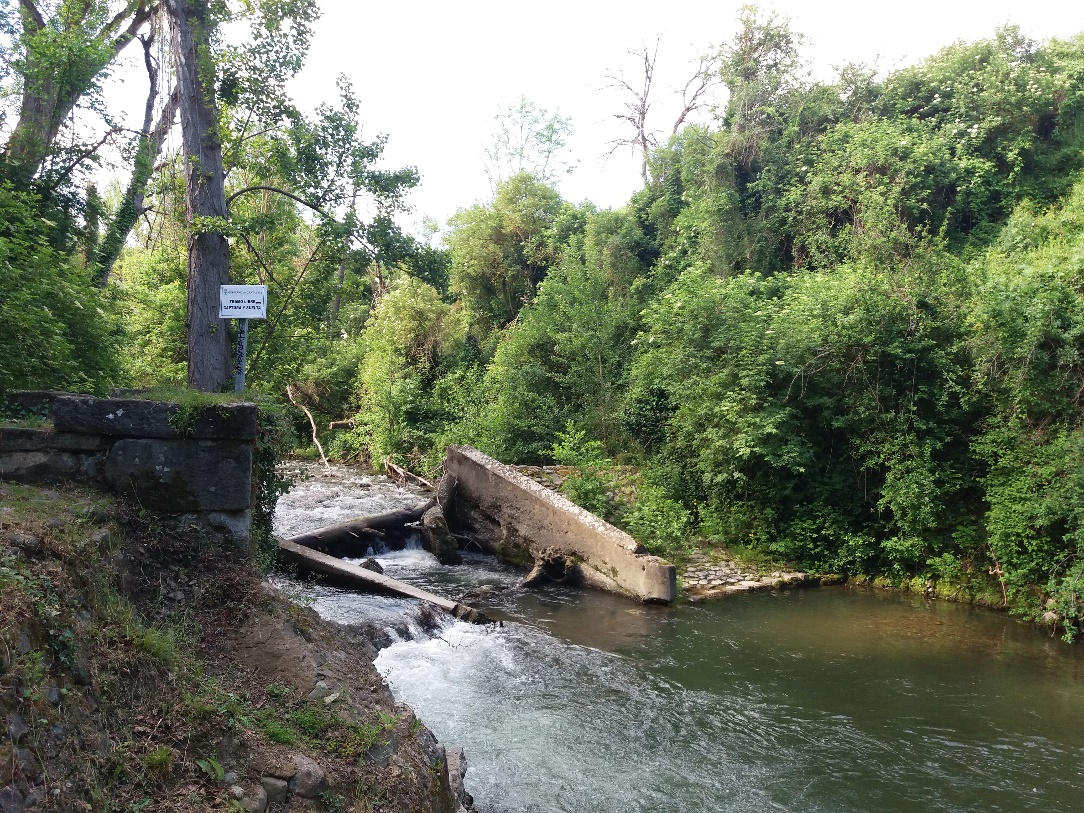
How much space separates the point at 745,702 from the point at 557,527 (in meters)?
4.66

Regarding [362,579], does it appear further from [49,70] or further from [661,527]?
[49,70]

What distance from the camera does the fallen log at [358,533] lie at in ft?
35.8

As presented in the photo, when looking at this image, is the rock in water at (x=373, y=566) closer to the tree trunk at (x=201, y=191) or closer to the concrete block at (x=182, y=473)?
the tree trunk at (x=201, y=191)

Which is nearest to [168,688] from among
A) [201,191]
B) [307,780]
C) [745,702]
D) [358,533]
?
[307,780]

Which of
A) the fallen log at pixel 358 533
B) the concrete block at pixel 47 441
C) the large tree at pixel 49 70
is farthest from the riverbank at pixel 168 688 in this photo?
the large tree at pixel 49 70

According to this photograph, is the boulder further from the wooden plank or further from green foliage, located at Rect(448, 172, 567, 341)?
green foliage, located at Rect(448, 172, 567, 341)

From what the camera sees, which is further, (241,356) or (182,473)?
(241,356)

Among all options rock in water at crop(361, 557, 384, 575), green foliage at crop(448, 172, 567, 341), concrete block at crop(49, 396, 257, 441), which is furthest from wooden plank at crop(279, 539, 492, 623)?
green foliage at crop(448, 172, 567, 341)

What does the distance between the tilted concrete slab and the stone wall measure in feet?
20.9

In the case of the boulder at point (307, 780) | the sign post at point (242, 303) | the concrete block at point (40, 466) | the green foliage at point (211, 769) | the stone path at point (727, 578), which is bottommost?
the stone path at point (727, 578)

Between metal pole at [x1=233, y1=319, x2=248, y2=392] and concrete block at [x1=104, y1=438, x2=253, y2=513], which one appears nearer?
concrete block at [x1=104, y1=438, x2=253, y2=513]

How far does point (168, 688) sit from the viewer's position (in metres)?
3.32

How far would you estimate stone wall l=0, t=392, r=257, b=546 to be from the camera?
173 inches

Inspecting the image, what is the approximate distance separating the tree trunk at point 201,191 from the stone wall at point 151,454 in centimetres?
507
